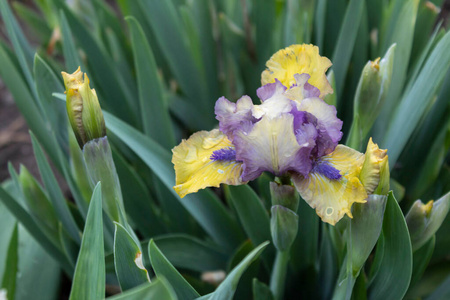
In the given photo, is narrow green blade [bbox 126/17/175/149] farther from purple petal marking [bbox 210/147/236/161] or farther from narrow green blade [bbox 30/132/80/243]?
purple petal marking [bbox 210/147/236/161]

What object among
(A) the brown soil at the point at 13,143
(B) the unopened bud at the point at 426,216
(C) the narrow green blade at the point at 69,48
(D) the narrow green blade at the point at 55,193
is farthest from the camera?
(A) the brown soil at the point at 13,143

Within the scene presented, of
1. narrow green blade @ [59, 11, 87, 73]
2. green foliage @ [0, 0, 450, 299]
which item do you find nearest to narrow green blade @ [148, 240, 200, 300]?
green foliage @ [0, 0, 450, 299]

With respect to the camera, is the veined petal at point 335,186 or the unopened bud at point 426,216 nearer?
the veined petal at point 335,186

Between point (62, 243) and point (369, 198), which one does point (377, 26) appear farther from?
point (62, 243)

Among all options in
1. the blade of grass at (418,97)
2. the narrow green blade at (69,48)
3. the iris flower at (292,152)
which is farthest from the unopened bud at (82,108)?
the blade of grass at (418,97)

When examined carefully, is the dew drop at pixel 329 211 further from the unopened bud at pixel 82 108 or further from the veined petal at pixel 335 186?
the unopened bud at pixel 82 108

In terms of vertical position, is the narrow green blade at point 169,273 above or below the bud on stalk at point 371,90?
below
